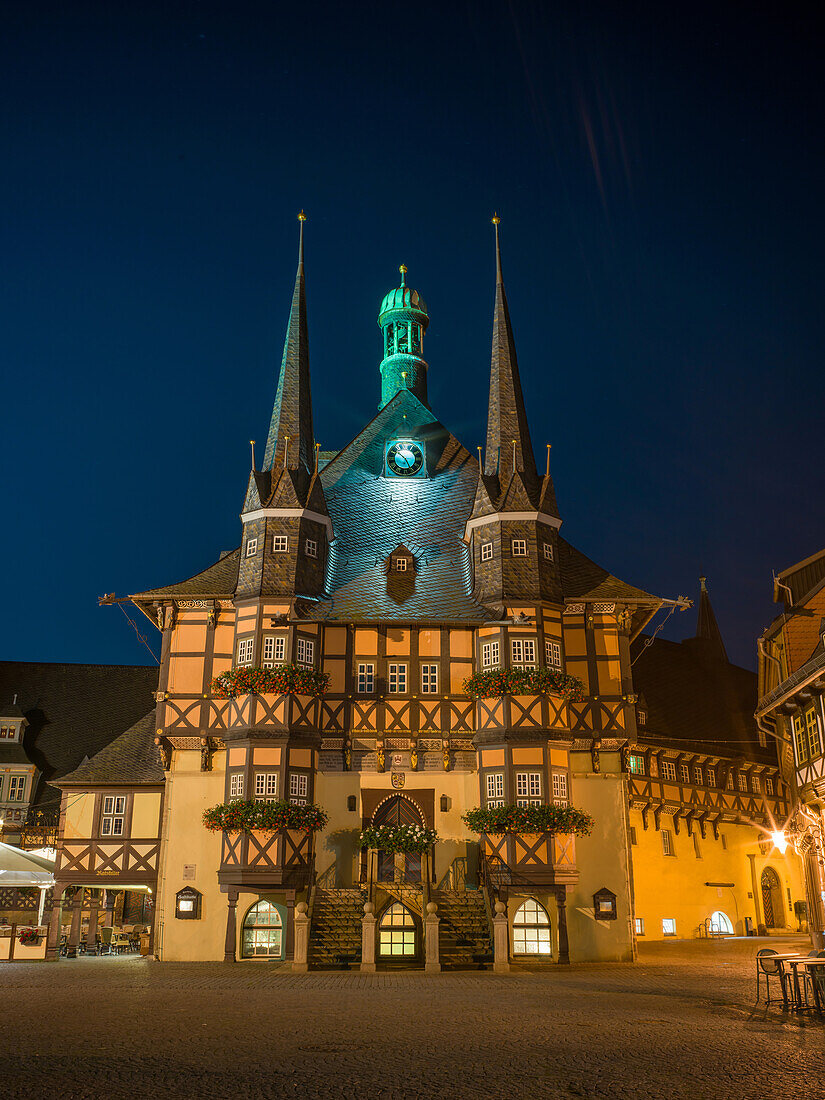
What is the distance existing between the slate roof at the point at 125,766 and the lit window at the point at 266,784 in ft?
15.6

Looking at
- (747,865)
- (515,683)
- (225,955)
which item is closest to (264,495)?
(515,683)

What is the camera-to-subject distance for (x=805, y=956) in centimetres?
1595

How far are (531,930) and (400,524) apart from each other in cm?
1447

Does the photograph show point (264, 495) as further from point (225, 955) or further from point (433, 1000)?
point (433, 1000)

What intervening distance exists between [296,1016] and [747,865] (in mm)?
36026

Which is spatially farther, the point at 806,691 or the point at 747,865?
the point at 747,865

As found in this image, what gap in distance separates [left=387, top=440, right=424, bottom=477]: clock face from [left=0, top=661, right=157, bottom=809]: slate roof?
1823 cm

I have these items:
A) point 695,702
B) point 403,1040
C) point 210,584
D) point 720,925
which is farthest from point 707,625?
point 403,1040

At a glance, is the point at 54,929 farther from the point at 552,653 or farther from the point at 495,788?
the point at 552,653

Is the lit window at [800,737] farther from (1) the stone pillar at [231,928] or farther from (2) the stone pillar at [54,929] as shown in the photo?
(2) the stone pillar at [54,929]

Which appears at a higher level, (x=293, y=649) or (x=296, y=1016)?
(x=293, y=649)

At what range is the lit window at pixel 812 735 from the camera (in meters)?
28.8

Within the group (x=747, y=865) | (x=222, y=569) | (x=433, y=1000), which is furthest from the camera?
(x=747, y=865)

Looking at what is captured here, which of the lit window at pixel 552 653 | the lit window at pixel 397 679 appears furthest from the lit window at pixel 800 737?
the lit window at pixel 397 679
